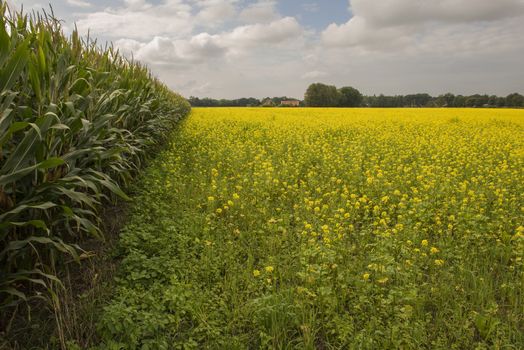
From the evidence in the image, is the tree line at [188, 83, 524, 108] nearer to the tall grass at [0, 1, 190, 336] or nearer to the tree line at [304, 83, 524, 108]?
the tree line at [304, 83, 524, 108]

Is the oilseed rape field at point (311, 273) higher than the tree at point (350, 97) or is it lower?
lower

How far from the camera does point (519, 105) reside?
161 ft

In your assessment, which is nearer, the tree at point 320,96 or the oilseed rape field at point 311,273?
the oilseed rape field at point 311,273

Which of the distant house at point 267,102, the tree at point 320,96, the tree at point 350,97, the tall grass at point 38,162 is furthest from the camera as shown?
the tree at point 350,97

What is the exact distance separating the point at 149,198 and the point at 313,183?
2.87 meters

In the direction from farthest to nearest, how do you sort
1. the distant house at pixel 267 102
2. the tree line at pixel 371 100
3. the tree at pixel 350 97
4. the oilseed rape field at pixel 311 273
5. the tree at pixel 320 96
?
1. the tree at pixel 350 97
2. the distant house at pixel 267 102
3. the tree at pixel 320 96
4. the tree line at pixel 371 100
5. the oilseed rape field at pixel 311 273

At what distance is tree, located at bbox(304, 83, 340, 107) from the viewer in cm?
6394

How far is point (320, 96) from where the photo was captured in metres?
64.0

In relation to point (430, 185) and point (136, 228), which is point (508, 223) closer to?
point (430, 185)

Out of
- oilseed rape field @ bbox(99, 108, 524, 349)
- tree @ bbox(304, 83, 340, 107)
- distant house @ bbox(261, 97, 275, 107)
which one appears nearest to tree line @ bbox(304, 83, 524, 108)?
tree @ bbox(304, 83, 340, 107)

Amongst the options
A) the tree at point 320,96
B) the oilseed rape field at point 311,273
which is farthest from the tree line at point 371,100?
the oilseed rape field at point 311,273

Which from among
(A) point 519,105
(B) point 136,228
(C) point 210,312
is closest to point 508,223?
(C) point 210,312

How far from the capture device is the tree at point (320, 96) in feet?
210

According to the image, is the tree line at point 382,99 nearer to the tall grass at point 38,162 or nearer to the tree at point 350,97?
the tree at point 350,97
